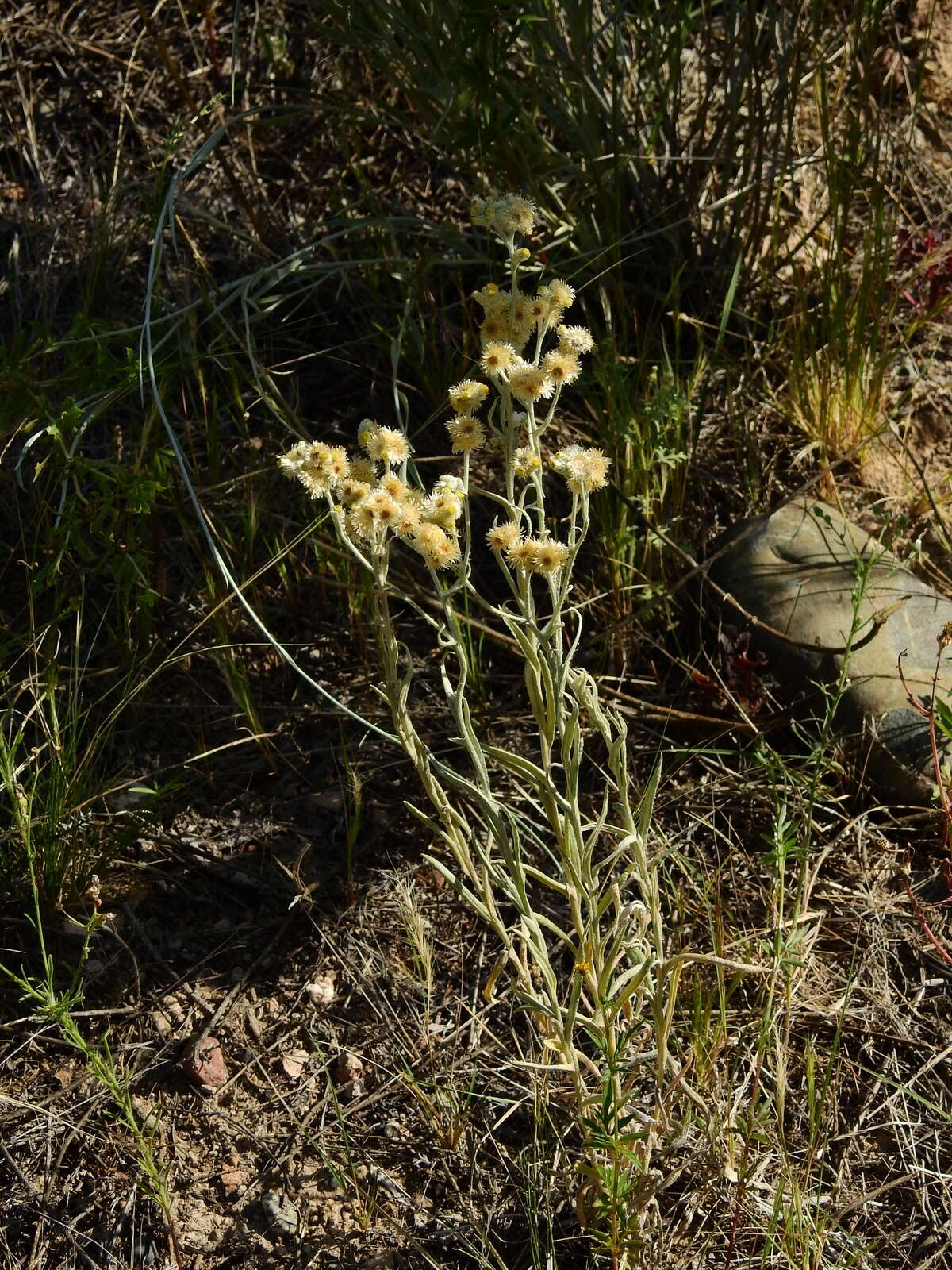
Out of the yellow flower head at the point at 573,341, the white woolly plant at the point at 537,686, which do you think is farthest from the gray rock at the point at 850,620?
the yellow flower head at the point at 573,341

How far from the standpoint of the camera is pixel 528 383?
51.3 inches

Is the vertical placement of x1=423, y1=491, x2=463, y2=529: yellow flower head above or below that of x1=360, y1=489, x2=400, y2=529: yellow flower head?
below

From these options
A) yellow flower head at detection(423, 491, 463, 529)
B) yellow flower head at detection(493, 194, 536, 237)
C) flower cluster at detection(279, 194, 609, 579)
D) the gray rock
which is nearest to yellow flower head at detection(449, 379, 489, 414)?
flower cluster at detection(279, 194, 609, 579)

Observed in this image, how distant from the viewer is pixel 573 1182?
1.64 metres

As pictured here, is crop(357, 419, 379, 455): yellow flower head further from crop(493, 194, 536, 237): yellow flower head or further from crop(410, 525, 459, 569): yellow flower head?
crop(493, 194, 536, 237): yellow flower head

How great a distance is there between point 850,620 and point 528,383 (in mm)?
1073

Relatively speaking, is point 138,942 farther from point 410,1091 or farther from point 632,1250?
point 632,1250

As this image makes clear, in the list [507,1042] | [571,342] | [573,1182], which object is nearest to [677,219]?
[571,342]

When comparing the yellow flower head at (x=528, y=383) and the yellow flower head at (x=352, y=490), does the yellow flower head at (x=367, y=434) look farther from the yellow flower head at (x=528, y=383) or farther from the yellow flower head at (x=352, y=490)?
the yellow flower head at (x=528, y=383)

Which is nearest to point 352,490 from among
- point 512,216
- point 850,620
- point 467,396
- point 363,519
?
point 363,519

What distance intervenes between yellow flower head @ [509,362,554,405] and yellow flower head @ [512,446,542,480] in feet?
0.20

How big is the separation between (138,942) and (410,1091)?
1.74 feet

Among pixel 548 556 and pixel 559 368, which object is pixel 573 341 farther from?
pixel 548 556

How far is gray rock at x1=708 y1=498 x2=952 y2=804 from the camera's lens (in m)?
2.02
